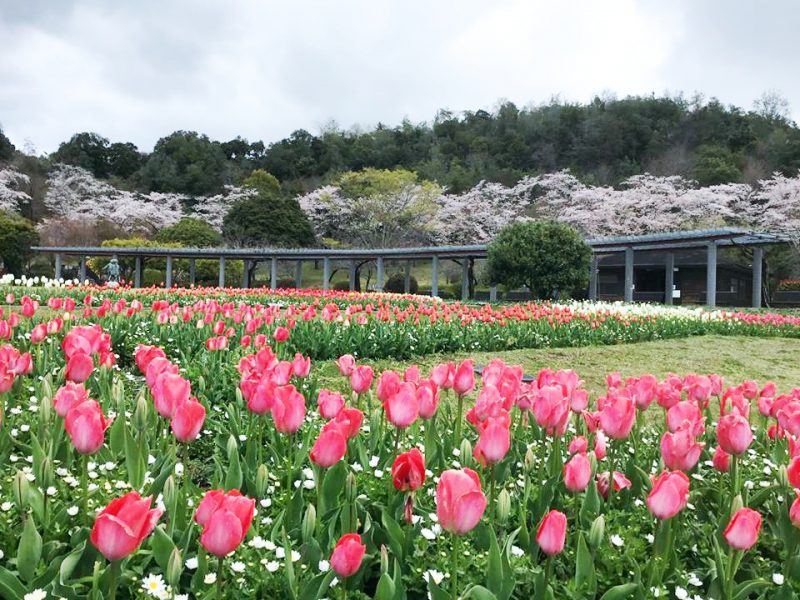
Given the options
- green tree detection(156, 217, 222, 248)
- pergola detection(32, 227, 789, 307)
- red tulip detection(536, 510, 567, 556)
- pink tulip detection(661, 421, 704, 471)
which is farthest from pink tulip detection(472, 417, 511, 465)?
green tree detection(156, 217, 222, 248)

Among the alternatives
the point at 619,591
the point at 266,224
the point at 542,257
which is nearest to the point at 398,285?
the point at 266,224

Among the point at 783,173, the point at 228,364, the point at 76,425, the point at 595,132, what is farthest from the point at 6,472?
the point at 595,132

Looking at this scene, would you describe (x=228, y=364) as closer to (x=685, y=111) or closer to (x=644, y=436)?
(x=644, y=436)

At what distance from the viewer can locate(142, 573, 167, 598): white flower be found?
1621mm

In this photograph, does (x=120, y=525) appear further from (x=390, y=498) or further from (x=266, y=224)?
(x=266, y=224)

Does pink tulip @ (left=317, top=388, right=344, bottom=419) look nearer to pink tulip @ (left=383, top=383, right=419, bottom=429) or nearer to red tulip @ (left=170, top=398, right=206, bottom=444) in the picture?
pink tulip @ (left=383, top=383, right=419, bottom=429)

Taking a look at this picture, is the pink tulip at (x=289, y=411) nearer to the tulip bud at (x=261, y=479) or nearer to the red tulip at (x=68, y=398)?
the tulip bud at (x=261, y=479)

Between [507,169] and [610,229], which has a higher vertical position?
[507,169]

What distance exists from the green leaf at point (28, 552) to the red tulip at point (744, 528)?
1.82 meters

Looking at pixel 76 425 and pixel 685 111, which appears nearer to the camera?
pixel 76 425

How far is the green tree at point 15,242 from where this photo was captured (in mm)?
38156

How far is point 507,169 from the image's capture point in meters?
56.8

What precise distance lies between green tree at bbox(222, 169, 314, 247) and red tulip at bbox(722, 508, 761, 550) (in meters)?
45.6

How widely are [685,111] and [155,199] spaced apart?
164ft
